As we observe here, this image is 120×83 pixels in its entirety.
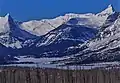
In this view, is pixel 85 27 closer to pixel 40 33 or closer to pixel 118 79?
pixel 40 33

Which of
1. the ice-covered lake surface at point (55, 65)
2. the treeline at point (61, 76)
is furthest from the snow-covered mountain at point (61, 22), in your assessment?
the treeline at point (61, 76)

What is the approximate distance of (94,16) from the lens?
4719 mm

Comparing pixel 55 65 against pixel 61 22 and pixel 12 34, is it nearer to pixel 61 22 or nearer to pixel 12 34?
pixel 61 22

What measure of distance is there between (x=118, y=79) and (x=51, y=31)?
1.26m

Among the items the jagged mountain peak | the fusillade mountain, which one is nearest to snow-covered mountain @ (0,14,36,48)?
the fusillade mountain

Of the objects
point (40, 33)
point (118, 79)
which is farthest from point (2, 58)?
point (118, 79)

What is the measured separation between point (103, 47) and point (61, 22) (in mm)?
548

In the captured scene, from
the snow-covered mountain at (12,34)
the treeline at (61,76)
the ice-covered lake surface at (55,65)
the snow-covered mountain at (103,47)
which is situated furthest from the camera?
the snow-covered mountain at (12,34)

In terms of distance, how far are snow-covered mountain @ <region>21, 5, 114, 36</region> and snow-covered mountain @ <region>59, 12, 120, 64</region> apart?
0.08 metres

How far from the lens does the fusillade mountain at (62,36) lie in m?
4.66

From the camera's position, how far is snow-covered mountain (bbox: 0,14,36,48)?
4770mm

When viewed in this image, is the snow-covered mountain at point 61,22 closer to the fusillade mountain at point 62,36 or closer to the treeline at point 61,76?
the fusillade mountain at point 62,36

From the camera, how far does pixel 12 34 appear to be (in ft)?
15.7

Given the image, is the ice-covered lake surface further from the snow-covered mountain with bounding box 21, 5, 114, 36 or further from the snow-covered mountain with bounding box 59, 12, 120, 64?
the snow-covered mountain with bounding box 21, 5, 114, 36
